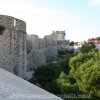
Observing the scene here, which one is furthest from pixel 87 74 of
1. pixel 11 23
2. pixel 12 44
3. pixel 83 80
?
pixel 11 23

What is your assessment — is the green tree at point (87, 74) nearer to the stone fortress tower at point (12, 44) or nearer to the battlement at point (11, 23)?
the stone fortress tower at point (12, 44)

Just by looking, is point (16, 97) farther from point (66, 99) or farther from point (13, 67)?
point (13, 67)

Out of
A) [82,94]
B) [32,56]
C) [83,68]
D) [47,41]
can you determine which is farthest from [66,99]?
[47,41]

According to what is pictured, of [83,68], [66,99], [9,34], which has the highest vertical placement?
[9,34]

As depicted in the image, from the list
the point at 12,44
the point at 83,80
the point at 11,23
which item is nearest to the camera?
the point at 83,80

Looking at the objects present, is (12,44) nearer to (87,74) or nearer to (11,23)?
(11,23)

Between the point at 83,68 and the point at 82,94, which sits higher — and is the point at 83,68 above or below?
above

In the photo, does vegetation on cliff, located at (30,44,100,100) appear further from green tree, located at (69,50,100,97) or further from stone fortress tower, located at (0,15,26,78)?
stone fortress tower, located at (0,15,26,78)

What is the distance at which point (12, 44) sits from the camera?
47.0 ft

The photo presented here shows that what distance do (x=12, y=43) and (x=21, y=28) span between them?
902 mm

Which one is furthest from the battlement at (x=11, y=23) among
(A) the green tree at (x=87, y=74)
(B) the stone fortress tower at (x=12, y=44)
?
(A) the green tree at (x=87, y=74)

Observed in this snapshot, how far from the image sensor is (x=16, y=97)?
3.91m

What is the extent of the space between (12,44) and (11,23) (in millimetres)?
861

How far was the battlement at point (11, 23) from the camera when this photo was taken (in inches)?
544
